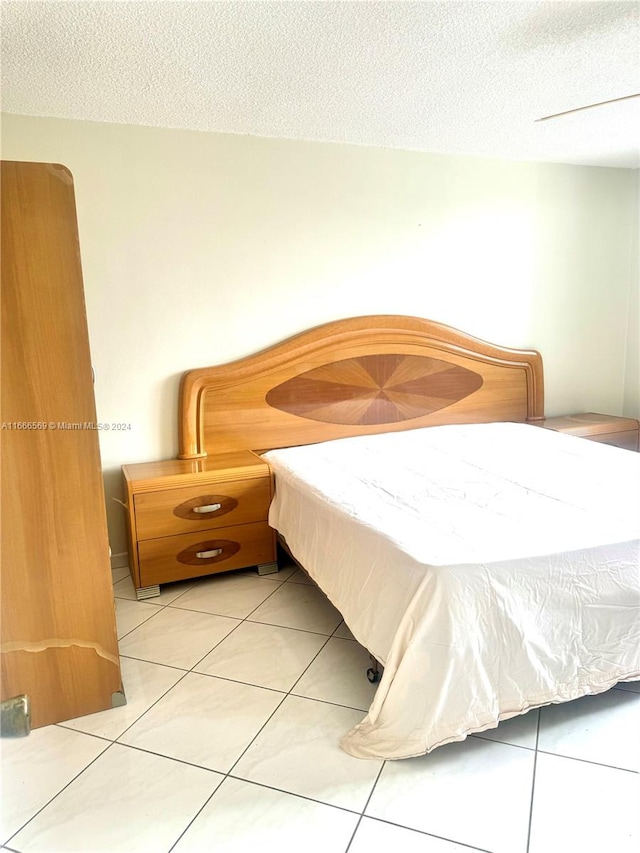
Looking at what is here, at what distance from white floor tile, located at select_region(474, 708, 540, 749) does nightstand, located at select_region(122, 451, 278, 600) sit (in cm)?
140

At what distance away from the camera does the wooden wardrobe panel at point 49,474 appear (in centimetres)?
171

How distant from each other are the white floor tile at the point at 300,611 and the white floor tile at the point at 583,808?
3.23 ft

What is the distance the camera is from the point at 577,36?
2016mm

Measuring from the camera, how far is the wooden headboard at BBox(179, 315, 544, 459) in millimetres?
3096

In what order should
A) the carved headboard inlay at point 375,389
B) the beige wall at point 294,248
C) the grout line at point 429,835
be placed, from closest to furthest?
the grout line at point 429,835
the beige wall at point 294,248
the carved headboard inlay at point 375,389

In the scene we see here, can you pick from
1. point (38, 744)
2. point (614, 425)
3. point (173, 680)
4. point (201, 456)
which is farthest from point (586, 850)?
point (614, 425)

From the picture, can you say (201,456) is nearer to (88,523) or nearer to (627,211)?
(88,523)

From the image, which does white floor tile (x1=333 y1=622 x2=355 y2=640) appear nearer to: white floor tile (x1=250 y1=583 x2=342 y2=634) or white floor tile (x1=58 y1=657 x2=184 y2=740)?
white floor tile (x1=250 y1=583 x2=342 y2=634)

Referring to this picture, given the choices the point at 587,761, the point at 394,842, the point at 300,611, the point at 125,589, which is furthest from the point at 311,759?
the point at 125,589

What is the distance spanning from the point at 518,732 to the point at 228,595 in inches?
55.5

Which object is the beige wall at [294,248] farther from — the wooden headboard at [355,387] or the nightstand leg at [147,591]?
the nightstand leg at [147,591]

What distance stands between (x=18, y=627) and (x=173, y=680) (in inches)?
22.3

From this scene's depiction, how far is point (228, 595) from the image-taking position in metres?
2.77

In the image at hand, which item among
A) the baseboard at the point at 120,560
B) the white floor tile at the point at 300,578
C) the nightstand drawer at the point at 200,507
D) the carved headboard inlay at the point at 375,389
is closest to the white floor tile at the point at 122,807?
the nightstand drawer at the point at 200,507
